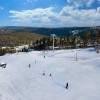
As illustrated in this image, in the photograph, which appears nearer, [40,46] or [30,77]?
[30,77]

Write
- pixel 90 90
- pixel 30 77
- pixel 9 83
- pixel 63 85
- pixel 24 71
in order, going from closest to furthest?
pixel 90 90, pixel 63 85, pixel 9 83, pixel 30 77, pixel 24 71

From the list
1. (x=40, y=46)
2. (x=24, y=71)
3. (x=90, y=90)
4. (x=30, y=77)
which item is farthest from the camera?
(x=40, y=46)

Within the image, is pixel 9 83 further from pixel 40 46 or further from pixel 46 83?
pixel 40 46

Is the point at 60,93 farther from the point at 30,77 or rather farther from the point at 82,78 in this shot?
the point at 30,77

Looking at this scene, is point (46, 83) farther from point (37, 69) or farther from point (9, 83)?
point (37, 69)

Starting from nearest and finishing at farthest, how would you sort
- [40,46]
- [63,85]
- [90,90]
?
1. [90,90]
2. [63,85]
3. [40,46]

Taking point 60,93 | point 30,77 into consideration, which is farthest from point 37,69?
point 60,93

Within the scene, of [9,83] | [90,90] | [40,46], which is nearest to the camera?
[90,90]

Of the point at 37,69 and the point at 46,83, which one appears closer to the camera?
the point at 46,83

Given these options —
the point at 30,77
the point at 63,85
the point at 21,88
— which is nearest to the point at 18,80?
the point at 30,77
